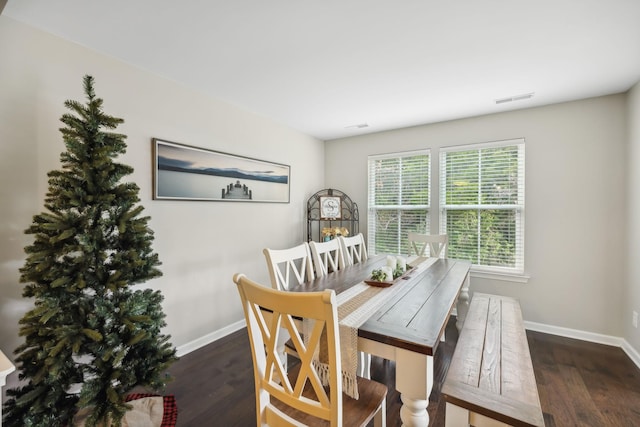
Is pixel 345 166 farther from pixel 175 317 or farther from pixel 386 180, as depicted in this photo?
pixel 175 317

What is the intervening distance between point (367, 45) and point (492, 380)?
2.18m

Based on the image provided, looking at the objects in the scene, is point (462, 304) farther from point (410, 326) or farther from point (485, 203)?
point (410, 326)

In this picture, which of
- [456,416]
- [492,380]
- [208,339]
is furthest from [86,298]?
[492,380]

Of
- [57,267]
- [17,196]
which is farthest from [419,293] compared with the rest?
[17,196]

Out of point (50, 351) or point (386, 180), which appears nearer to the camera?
point (50, 351)

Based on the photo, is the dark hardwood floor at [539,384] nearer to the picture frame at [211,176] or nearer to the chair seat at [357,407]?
the chair seat at [357,407]

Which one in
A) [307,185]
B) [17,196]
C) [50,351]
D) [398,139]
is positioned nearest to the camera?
[50,351]

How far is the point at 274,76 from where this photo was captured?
94.7 inches

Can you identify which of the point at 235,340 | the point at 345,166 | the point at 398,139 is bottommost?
the point at 235,340

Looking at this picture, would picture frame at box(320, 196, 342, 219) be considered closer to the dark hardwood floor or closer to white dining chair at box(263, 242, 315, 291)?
white dining chair at box(263, 242, 315, 291)

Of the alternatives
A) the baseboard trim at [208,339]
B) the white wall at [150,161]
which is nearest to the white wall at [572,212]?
the white wall at [150,161]

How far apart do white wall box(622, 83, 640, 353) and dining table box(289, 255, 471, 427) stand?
161 cm

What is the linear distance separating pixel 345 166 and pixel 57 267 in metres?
3.63

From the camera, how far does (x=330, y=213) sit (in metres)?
4.10
